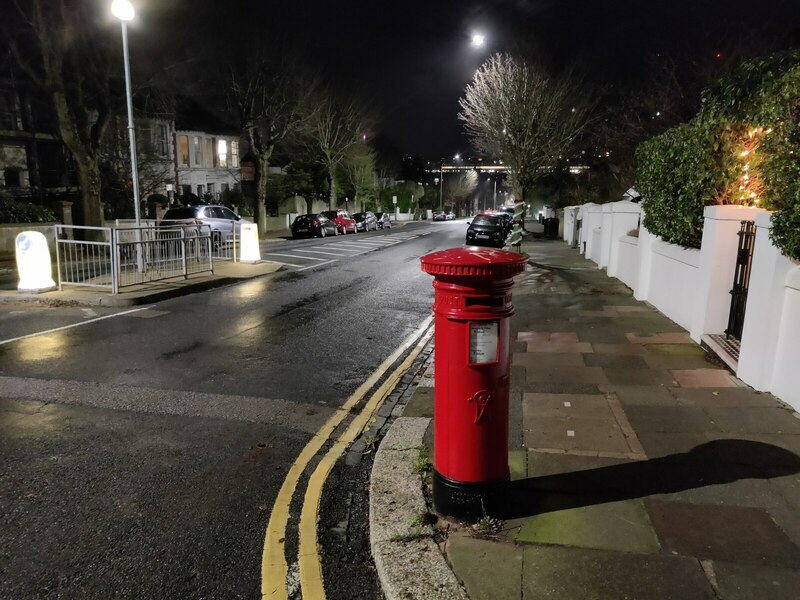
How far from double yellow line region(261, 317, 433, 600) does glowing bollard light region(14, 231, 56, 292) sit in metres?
8.56

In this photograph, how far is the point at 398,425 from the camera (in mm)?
4969

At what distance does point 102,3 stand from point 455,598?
867 inches

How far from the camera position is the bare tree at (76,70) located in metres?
19.1

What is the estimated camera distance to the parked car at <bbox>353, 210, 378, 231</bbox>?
→ 42.0 m

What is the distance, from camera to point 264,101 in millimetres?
33562

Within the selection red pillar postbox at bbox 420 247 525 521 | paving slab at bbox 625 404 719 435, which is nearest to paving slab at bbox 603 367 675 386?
paving slab at bbox 625 404 719 435

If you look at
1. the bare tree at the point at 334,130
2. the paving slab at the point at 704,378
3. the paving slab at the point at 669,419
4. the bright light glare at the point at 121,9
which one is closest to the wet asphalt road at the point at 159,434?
the paving slab at the point at 669,419

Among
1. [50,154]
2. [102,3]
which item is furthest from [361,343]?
[50,154]

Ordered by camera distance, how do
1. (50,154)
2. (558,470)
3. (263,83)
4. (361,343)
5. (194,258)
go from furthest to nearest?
(50,154) < (263,83) < (194,258) < (361,343) < (558,470)

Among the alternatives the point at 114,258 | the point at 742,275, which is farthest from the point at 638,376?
the point at 114,258

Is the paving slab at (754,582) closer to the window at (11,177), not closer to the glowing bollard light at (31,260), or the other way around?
the glowing bollard light at (31,260)

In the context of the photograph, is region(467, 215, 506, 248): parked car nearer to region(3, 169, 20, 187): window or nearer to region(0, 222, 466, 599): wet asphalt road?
region(0, 222, 466, 599): wet asphalt road

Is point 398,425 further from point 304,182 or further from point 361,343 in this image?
point 304,182

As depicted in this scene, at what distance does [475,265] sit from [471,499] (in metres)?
1.39
